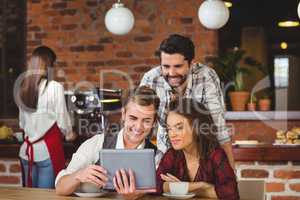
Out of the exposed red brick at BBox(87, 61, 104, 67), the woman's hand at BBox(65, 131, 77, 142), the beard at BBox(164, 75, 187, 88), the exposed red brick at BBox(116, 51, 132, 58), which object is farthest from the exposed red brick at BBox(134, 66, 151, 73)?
the beard at BBox(164, 75, 187, 88)

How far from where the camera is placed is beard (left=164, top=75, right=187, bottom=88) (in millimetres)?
2979

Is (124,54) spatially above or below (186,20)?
below

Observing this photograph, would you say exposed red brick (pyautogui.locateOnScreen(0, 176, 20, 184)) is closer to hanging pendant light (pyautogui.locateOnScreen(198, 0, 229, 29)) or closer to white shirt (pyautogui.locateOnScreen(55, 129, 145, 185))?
white shirt (pyautogui.locateOnScreen(55, 129, 145, 185))

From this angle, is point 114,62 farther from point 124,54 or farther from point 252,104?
point 252,104

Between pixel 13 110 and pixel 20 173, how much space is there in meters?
2.04

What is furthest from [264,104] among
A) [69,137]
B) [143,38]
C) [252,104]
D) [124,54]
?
[69,137]

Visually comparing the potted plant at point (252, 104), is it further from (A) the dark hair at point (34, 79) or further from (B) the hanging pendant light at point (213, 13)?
(A) the dark hair at point (34, 79)

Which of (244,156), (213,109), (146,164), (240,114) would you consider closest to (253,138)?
(240,114)

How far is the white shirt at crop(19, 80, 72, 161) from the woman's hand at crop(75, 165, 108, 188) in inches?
56.2

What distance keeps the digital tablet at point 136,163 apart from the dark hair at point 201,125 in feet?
1.25

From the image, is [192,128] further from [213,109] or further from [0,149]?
[0,149]

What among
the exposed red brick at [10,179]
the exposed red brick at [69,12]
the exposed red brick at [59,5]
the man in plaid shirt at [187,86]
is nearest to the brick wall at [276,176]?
the man in plaid shirt at [187,86]

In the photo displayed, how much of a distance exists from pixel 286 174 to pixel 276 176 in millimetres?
70

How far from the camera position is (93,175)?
2391mm
